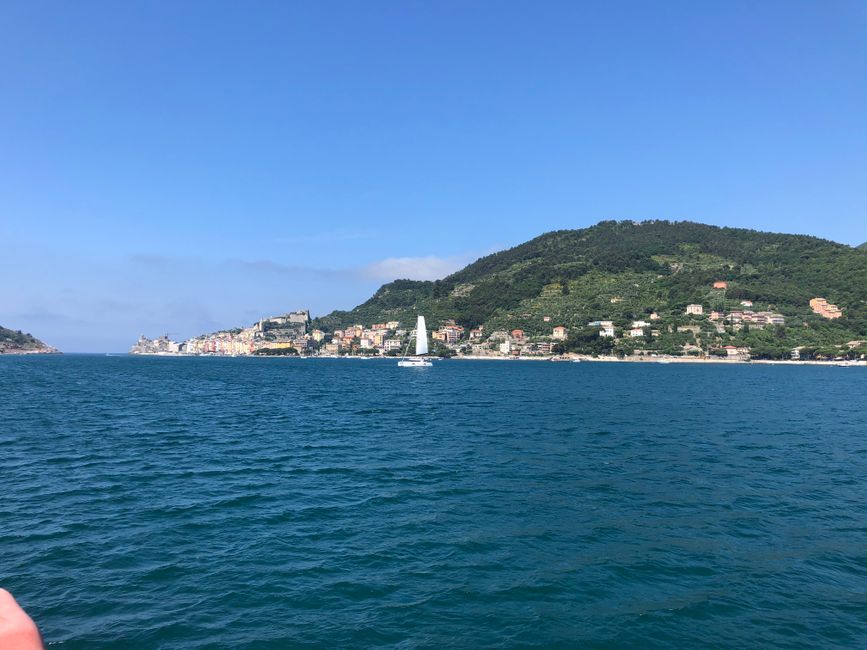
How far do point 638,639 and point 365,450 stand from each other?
749 inches

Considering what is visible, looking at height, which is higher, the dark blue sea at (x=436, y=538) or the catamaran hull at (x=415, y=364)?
the catamaran hull at (x=415, y=364)

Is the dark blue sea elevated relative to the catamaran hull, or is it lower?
lower

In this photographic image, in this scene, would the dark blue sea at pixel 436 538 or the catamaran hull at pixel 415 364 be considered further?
the catamaran hull at pixel 415 364

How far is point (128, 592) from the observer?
35.9 ft

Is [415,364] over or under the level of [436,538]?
over

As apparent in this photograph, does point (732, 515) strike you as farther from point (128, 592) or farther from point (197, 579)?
point (128, 592)

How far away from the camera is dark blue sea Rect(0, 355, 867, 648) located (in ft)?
32.3

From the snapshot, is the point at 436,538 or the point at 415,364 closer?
the point at 436,538

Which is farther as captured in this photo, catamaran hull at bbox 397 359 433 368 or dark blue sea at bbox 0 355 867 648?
catamaran hull at bbox 397 359 433 368

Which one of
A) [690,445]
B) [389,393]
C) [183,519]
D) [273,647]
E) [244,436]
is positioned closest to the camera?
[273,647]

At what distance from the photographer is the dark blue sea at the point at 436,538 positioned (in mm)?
9852

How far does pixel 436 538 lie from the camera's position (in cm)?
1438

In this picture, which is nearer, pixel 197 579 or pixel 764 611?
pixel 764 611

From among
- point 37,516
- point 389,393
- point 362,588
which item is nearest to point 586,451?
point 362,588
